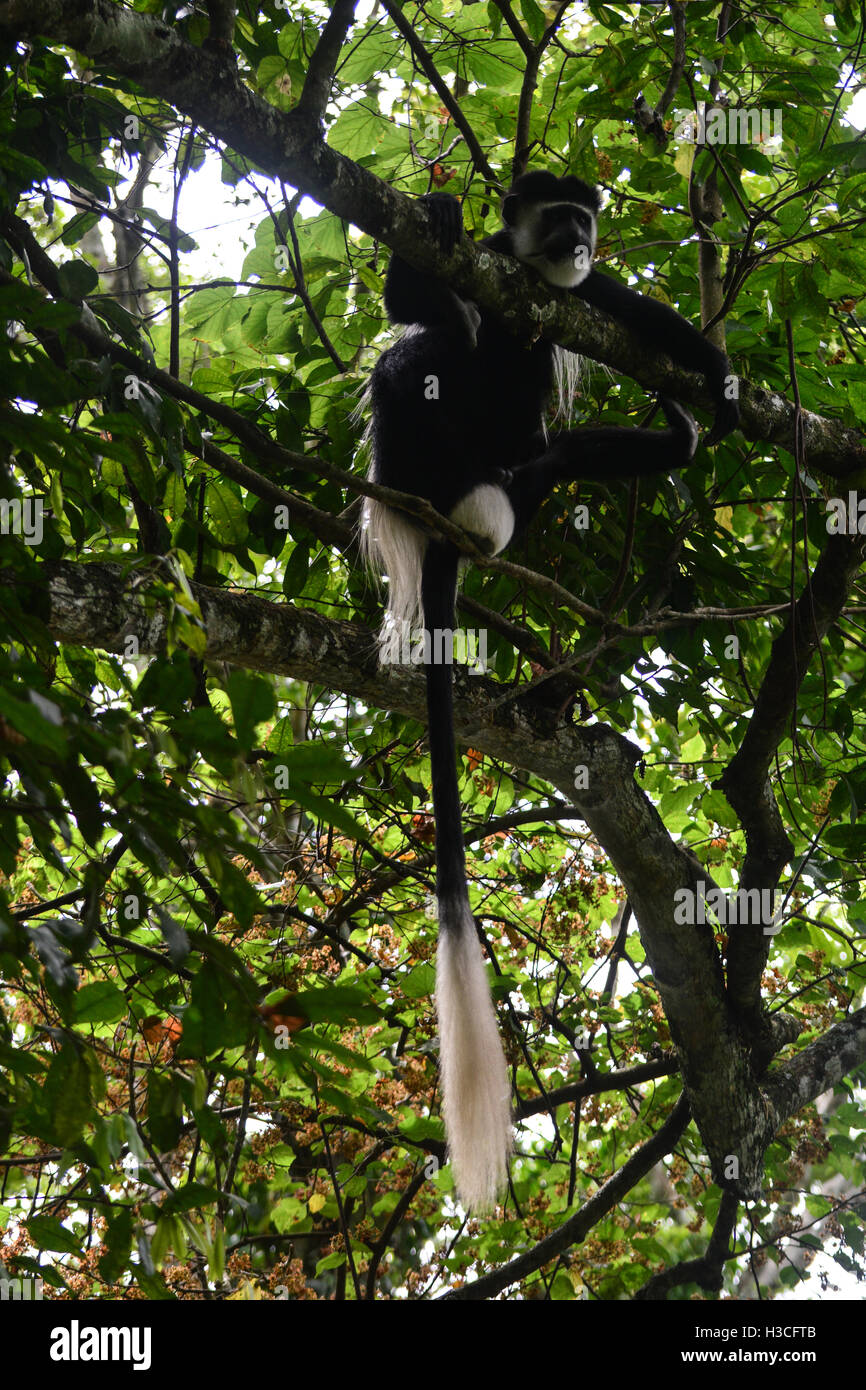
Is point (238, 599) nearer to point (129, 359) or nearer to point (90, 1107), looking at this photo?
point (129, 359)

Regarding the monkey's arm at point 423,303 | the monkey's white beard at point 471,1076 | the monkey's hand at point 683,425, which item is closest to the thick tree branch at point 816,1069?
the monkey's white beard at point 471,1076

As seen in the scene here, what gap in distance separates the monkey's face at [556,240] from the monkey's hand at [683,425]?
348 millimetres

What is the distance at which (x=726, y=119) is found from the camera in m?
1.94

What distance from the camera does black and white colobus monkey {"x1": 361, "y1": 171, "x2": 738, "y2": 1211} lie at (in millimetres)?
2156

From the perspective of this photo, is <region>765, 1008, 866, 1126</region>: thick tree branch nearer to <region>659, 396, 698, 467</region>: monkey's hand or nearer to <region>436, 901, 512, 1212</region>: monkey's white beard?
<region>436, 901, 512, 1212</region>: monkey's white beard

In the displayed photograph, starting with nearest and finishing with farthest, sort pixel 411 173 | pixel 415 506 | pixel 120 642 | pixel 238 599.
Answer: pixel 120 642 < pixel 415 506 < pixel 238 599 < pixel 411 173

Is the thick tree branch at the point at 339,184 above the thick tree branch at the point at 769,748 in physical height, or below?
above

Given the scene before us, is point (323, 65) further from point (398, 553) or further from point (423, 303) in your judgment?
point (398, 553)

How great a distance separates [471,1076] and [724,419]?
144 cm

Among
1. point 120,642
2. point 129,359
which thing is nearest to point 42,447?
point 120,642

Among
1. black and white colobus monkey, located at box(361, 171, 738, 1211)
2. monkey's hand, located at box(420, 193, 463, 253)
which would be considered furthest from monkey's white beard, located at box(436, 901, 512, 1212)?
monkey's hand, located at box(420, 193, 463, 253)

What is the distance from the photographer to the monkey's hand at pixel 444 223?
1.68 metres

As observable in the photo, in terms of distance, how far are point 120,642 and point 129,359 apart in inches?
17.2

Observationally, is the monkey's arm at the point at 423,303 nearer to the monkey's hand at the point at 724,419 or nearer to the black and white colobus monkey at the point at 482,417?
the black and white colobus monkey at the point at 482,417
